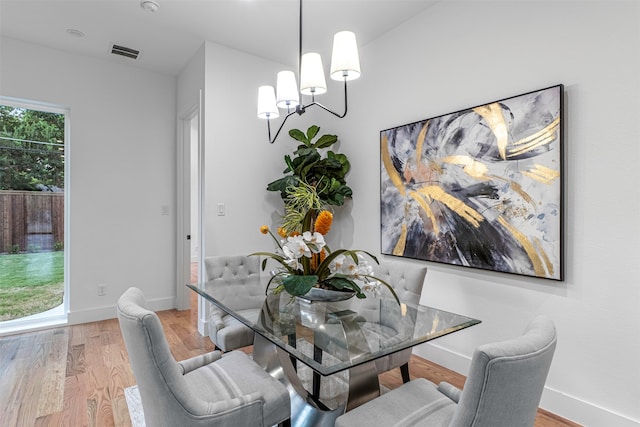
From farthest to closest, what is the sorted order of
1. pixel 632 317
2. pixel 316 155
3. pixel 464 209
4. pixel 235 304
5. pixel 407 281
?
1. pixel 316 155
2. pixel 464 209
3. pixel 407 281
4. pixel 235 304
5. pixel 632 317

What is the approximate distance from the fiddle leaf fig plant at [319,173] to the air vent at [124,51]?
1.83 metres

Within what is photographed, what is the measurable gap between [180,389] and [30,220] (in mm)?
3447

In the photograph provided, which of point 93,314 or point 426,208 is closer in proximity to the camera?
point 426,208

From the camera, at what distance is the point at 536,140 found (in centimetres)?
207

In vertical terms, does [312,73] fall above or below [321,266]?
above

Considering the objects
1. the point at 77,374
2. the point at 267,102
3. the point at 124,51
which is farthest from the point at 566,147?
the point at 124,51

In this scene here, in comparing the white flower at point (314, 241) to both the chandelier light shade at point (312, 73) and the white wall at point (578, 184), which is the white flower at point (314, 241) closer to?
the chandelier light shade at point (312, 73)

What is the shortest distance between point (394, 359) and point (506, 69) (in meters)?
2.00

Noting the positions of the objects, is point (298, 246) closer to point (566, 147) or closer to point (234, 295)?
point (234, 295)

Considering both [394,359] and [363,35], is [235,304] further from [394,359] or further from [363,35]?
[363,35]

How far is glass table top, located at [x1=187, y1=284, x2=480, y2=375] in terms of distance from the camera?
1.28 meters

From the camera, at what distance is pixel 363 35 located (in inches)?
126

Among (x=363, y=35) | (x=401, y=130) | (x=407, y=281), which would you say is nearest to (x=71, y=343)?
(x=407, y=281)

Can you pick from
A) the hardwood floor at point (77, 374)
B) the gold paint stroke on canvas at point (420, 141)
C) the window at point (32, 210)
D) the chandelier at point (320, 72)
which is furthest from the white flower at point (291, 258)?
the window at point (32, 210)
